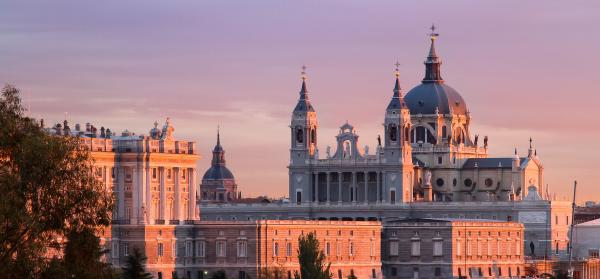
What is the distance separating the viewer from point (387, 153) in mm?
194375

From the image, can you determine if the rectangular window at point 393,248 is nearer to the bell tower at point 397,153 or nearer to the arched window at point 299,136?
the bell tower at point 397,153

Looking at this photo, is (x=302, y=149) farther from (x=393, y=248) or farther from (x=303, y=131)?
(x=393, y=248)

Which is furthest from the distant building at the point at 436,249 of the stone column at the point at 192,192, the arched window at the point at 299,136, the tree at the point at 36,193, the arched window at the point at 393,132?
the tree at the point at 36,193

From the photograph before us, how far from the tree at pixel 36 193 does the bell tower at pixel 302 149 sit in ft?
386

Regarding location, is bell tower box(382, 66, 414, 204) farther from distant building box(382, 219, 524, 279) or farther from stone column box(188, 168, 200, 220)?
stone column box(188, 168, 200, 220)

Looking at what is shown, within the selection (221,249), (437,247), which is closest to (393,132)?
(437,247)

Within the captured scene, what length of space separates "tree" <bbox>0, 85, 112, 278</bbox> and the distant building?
88.7 meters

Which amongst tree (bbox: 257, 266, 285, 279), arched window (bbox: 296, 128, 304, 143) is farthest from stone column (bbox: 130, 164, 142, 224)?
arched window (bbox: 296, 128, 304, 143)

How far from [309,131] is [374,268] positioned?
117 ft

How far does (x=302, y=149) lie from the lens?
19812 centimetres

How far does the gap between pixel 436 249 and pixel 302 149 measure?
33.1 meters

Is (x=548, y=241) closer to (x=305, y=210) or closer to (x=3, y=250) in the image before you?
(x=305, y=210)

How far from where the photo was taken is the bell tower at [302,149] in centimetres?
19788

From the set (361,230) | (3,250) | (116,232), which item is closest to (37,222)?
(3,250)
